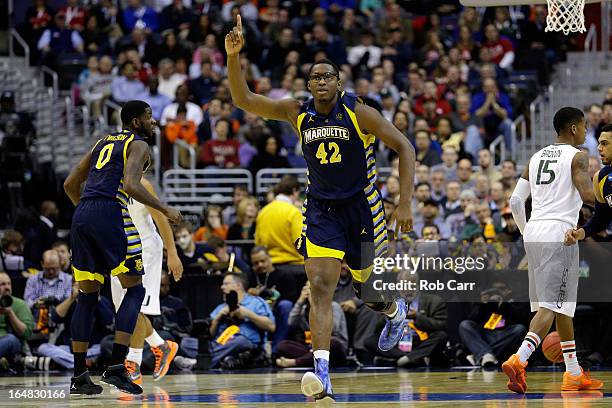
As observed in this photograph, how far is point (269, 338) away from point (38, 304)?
2.88 metres

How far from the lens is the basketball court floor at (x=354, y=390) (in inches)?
386

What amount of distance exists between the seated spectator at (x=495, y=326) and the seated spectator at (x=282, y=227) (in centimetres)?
269

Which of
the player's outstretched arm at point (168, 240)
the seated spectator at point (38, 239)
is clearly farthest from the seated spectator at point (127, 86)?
the player's outstretched arm at point (168, 240)

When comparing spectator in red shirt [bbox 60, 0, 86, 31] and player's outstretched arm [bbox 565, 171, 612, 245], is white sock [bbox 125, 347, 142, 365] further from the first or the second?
spectator in red shirt [bbox 60, 0, 86, 31]

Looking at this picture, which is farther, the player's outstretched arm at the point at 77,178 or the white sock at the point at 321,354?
the player's outstretched arm at the point at 77,178

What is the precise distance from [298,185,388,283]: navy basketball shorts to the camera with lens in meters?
6.12

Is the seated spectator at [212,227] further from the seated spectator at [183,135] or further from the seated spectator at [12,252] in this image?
the seated spectator at [183,135]

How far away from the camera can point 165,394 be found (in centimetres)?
1109

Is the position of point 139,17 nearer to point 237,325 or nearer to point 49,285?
point 49,285

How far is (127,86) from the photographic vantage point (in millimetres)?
23109

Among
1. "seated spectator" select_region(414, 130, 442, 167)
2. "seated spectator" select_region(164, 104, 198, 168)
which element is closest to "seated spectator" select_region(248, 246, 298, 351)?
"seated spectator" select_region(414, 130, 442, 167)

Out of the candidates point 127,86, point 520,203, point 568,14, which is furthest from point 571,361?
point 127,86

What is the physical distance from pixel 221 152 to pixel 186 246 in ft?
15.3

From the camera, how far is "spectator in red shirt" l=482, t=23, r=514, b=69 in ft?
77.2
